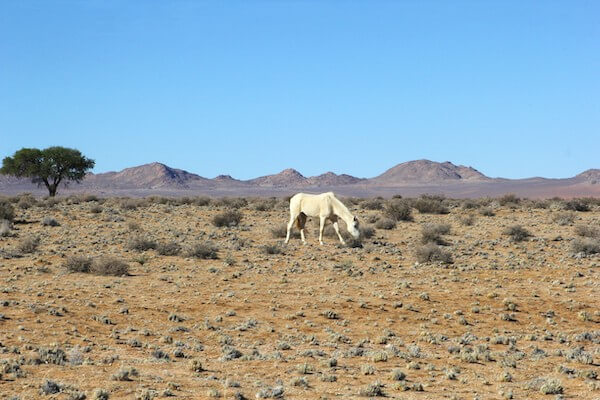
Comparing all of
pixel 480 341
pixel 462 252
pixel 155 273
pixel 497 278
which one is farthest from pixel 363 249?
pixel 480 341

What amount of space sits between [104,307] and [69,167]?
182 feet

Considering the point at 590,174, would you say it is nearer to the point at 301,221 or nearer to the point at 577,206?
the point at 577,206

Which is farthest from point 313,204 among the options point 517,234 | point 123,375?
point 123,375

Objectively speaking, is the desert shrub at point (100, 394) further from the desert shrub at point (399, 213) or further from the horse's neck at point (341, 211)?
the desert shrub at point (399, 213)

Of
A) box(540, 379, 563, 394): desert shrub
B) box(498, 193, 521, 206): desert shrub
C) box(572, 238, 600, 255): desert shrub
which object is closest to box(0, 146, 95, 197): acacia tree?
box(498, 193, 521, 206): desert shrub

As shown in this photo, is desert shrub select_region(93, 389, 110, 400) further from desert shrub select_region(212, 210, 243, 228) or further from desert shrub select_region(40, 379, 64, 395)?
desert shrub select_region(212, 210, 243, 228)

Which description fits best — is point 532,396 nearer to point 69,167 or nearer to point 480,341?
point 480,341

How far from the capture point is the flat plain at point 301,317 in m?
10.1

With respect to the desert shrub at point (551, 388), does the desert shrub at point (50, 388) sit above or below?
above

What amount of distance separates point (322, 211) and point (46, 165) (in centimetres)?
4787

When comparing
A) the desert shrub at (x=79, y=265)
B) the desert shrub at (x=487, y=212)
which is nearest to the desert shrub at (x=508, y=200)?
the desert shrub at (x=487, y=212)

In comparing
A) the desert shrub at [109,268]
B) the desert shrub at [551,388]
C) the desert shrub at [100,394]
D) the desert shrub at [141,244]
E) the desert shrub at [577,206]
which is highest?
the desert shrub at [577,206]

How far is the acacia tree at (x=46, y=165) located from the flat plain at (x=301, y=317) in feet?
129

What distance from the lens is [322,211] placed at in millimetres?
25484
